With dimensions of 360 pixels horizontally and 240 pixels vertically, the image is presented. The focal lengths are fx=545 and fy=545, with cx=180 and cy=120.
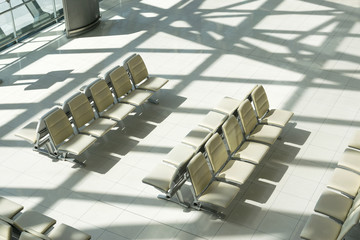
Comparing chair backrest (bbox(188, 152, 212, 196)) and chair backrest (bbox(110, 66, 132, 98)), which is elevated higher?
chair backrest (bbox(110, 66, 132, 98))

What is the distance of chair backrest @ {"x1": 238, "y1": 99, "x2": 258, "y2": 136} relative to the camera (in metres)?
8.30

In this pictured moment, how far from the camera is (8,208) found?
6.87 meters

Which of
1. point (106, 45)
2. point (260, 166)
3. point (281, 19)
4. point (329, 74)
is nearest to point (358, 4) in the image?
point (281, 19)

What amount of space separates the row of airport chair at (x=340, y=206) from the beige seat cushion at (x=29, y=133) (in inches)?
169

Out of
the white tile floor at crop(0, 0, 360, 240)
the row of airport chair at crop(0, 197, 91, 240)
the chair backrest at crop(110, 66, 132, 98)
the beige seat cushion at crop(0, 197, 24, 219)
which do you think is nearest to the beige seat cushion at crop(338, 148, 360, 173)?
the white tile floor at crop(0, 0, 360, 240)

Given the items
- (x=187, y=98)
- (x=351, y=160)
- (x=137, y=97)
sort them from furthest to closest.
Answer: (x=187, y=98) < (x=137, y=97) < (x=351, y=160)

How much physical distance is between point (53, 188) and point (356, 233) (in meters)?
4.19

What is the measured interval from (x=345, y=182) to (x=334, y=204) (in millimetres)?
499

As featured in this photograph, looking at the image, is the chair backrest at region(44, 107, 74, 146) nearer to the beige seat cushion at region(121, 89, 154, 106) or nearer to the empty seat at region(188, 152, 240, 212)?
the beige seat cushion at region(121, 89, 154, 106)

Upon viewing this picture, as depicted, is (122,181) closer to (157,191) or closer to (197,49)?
(157,191)

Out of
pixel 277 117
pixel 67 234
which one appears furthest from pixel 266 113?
pixel 67 234

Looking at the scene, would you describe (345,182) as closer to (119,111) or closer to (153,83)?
(119,111)

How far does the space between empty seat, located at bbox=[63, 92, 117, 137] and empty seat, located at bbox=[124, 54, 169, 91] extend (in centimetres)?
121

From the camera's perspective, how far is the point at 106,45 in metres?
12.0
